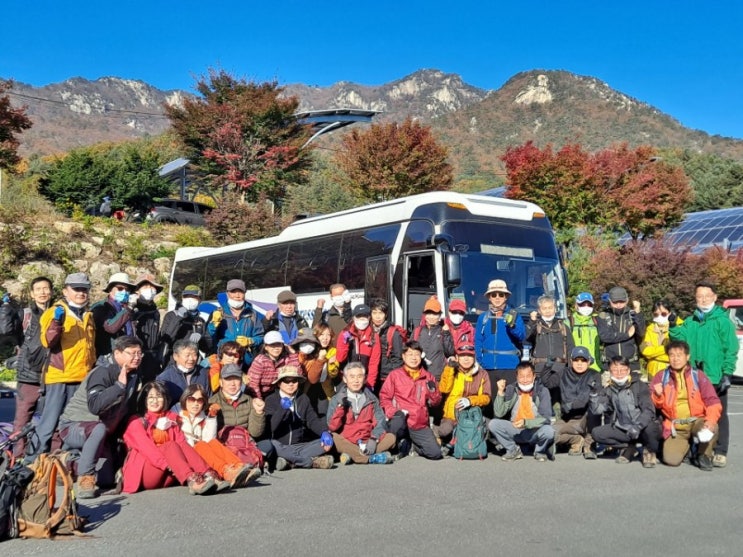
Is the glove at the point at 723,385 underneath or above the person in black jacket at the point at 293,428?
above

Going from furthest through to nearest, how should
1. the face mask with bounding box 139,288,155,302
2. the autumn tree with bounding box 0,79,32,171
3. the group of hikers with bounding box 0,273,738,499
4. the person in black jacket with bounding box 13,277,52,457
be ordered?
the autumn tree with bounding box 0,79,32,171, the face mask with bounding box 139,288,155,302, the person in black jacket with bounding box 13,277,52,457, the group of hikers with bounding box 0,273,738,499

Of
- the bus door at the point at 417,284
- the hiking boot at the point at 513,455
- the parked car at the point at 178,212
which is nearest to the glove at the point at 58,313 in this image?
the hiking boot at the point at 513,455

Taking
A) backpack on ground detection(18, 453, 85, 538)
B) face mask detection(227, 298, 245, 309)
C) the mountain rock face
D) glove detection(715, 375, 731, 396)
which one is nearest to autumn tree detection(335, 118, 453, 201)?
face mask detection(227, 298, 245, 309)

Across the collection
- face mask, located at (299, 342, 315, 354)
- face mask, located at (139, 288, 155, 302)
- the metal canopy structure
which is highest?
the metal canopy structure

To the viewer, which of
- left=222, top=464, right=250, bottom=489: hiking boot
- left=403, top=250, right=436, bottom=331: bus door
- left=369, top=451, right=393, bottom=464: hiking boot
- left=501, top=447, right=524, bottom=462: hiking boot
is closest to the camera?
left=222, top=464, right=250, bottom=489: hiking boot

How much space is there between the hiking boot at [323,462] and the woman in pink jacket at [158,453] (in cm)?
157

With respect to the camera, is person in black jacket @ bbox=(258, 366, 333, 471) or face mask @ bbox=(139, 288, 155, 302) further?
face mask @ bbox=(139, 288, 155, 302)

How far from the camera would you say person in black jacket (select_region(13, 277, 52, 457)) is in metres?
7.70

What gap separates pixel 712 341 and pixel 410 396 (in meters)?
3.49

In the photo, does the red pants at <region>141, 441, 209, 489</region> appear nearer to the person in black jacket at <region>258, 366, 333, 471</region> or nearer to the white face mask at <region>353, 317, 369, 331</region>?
the person in black jacket at <region>258, 366, 333, 471</region>

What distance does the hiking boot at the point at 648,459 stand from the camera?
Answer: 8.34 m

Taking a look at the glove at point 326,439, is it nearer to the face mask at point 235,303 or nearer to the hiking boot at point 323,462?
the hiking boot at point 323,462

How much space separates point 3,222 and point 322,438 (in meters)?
17.5

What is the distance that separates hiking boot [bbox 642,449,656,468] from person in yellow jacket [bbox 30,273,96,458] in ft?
19.4
